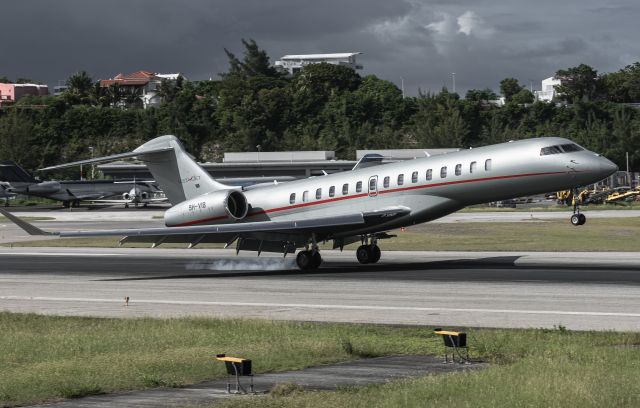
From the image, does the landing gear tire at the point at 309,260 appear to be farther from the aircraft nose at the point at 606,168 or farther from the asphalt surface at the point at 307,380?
the asphalt surface at the point at 307,380

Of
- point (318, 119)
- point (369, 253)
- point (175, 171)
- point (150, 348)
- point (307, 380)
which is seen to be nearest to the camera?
point (307, 380)

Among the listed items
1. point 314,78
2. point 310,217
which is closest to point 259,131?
point 314,78

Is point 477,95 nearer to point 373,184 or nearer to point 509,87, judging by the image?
point 509,87

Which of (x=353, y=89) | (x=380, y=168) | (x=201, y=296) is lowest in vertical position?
(x=201, y=296)

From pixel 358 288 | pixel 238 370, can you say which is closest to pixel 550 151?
pixel 358 288

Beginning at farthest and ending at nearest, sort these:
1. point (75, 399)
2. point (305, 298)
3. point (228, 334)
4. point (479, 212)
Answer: point (479, 212) → point (305, 298) → point (228, 334) → point (75, 399)

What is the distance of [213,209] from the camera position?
36.9 metres

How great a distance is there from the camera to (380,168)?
118 ft

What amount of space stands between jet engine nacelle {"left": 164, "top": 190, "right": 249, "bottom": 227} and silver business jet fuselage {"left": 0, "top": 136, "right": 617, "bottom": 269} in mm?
36

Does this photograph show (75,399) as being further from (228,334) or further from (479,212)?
(479,212)

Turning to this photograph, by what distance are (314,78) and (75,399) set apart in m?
168

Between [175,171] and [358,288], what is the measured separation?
41.0ft

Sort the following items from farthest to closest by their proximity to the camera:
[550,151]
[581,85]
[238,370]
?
[581,85] → [550,151] → [238,370]

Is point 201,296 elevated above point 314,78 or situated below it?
below
